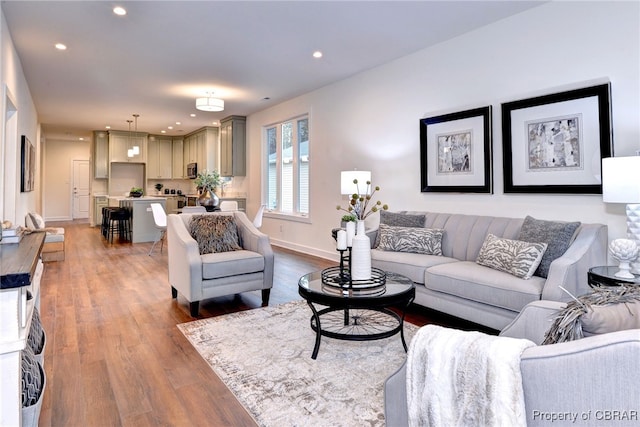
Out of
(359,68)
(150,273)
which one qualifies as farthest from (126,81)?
(359,68)

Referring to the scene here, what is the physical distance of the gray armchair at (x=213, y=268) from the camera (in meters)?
3.30

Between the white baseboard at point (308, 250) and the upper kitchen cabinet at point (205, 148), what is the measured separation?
356 cm

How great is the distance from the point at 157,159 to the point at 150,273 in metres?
7.43

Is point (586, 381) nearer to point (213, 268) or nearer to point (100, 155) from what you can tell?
point (213, 268)

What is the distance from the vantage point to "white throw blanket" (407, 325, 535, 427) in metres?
0.82

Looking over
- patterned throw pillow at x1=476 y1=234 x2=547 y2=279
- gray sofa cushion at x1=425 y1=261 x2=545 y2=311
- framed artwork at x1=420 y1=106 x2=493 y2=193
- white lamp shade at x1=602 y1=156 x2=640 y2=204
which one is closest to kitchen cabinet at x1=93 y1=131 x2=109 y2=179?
framed artwork at x1=420 y1=106 x2=493 y2=193

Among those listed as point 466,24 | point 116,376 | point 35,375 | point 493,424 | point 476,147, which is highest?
point 466,24

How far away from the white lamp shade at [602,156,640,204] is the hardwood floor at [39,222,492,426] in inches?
57.2

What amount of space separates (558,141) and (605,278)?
1425 millimetres

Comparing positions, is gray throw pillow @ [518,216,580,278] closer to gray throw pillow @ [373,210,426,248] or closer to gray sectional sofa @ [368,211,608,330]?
gray sectional sofa @ [368,211,608,330]

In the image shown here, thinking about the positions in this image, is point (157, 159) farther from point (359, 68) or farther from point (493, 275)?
point (493, 275)

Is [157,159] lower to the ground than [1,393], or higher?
higher

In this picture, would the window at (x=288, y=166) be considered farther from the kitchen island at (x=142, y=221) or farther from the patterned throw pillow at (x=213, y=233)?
the patterned throw pillow at (x=213, y=233)

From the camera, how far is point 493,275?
275cm
